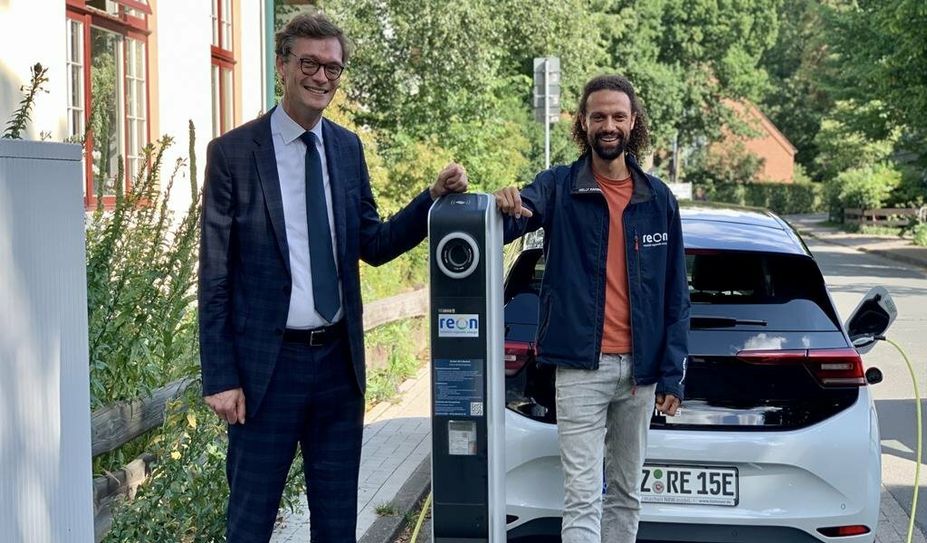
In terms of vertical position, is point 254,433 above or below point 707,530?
above

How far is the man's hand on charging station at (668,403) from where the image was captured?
13.2 feet

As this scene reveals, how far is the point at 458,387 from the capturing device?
142 inches

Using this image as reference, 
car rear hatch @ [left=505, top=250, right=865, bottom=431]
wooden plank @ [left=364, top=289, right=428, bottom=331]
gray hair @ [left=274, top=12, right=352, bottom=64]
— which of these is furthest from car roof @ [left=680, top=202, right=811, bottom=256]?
wooden plank @ [left=364, top=289, right=428, bottom=331]

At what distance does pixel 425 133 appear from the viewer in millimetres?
19703

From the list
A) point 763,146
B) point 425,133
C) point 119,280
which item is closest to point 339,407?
point 119,280

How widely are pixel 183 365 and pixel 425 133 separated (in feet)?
50.1

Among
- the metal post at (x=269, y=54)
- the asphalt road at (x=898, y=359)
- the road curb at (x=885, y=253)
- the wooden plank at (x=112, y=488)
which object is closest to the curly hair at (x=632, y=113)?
the wooden plank at (x=112, y=488)

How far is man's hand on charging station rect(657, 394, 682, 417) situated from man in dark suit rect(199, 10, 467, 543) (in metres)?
1.20

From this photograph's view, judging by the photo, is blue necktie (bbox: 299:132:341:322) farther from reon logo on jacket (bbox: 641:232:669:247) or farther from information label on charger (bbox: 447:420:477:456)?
reon logo on jacket (bbox: 641:232:669:247)

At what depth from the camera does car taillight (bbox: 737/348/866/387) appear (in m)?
4.44

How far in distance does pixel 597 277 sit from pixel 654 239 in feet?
0.84

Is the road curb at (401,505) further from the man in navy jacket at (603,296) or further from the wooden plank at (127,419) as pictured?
the man in navy jacket at (603,296)

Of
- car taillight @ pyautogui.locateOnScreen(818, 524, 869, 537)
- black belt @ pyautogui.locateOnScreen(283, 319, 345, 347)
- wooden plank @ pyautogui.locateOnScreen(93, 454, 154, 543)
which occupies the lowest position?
car taillight @ pyautogui.locateOnScreen(818, 524, 869, 537)

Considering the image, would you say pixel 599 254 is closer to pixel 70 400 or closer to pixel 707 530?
pixel 707 530
